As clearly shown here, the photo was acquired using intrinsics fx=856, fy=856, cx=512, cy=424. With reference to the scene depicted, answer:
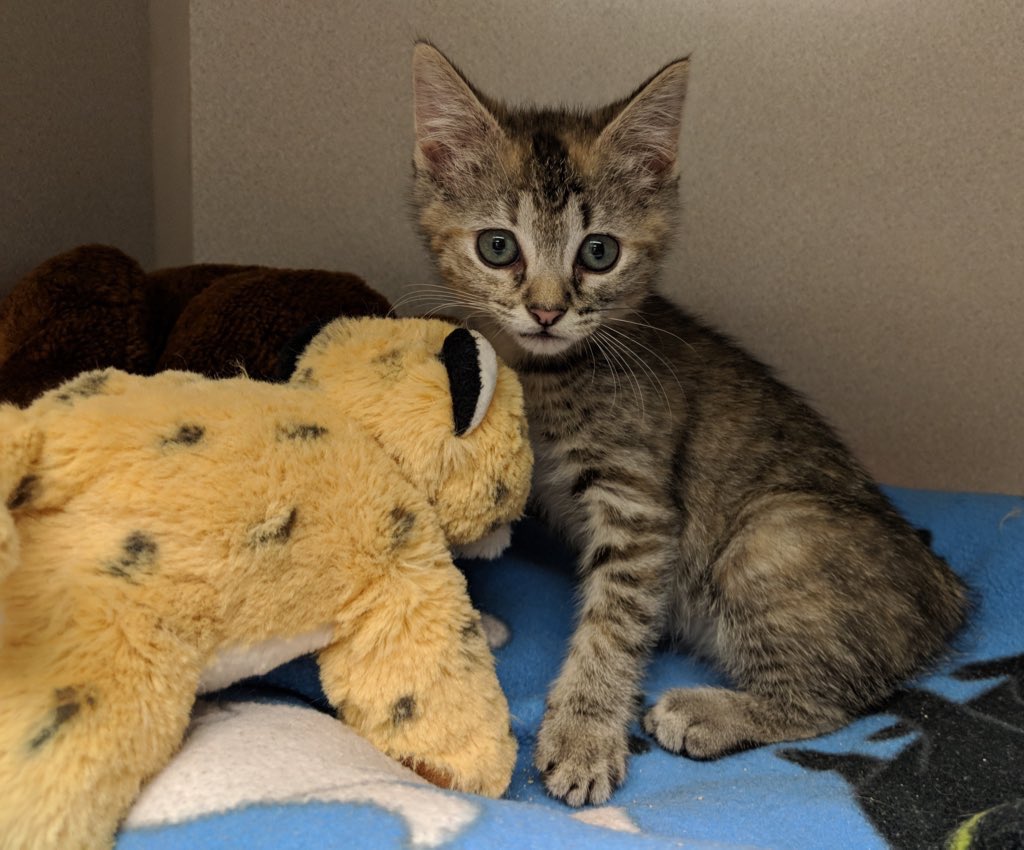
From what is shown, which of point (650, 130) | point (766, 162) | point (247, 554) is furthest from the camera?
point (766, 162)

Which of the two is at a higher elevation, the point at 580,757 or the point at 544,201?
the point at 544,201

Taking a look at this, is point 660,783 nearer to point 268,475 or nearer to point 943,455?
point 268,475

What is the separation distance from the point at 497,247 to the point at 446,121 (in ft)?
0.74

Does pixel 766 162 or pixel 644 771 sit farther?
pixel 766 162

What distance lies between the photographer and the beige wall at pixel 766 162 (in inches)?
69.6

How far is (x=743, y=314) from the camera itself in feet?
6.29

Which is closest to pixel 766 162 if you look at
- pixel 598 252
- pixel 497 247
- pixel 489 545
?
pixel 598 252

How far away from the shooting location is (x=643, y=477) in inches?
54.2

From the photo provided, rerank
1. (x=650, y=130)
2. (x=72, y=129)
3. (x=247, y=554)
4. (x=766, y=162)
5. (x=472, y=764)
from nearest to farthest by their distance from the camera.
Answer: (x=247, y=554) < (x=472, y=764) < (x=650, y=130) < (x=72, y=129) < (x=766, y=162)

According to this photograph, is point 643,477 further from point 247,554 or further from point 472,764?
point 247,554

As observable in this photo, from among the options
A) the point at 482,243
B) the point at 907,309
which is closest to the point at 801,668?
the point at 482,243

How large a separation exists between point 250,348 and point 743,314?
110 cm

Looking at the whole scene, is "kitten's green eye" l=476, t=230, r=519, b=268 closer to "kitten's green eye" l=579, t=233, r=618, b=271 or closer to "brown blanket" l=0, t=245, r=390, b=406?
"kitten's green eye" l=579, t=233, r=618, b=271

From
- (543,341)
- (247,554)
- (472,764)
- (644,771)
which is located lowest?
(644,771)
